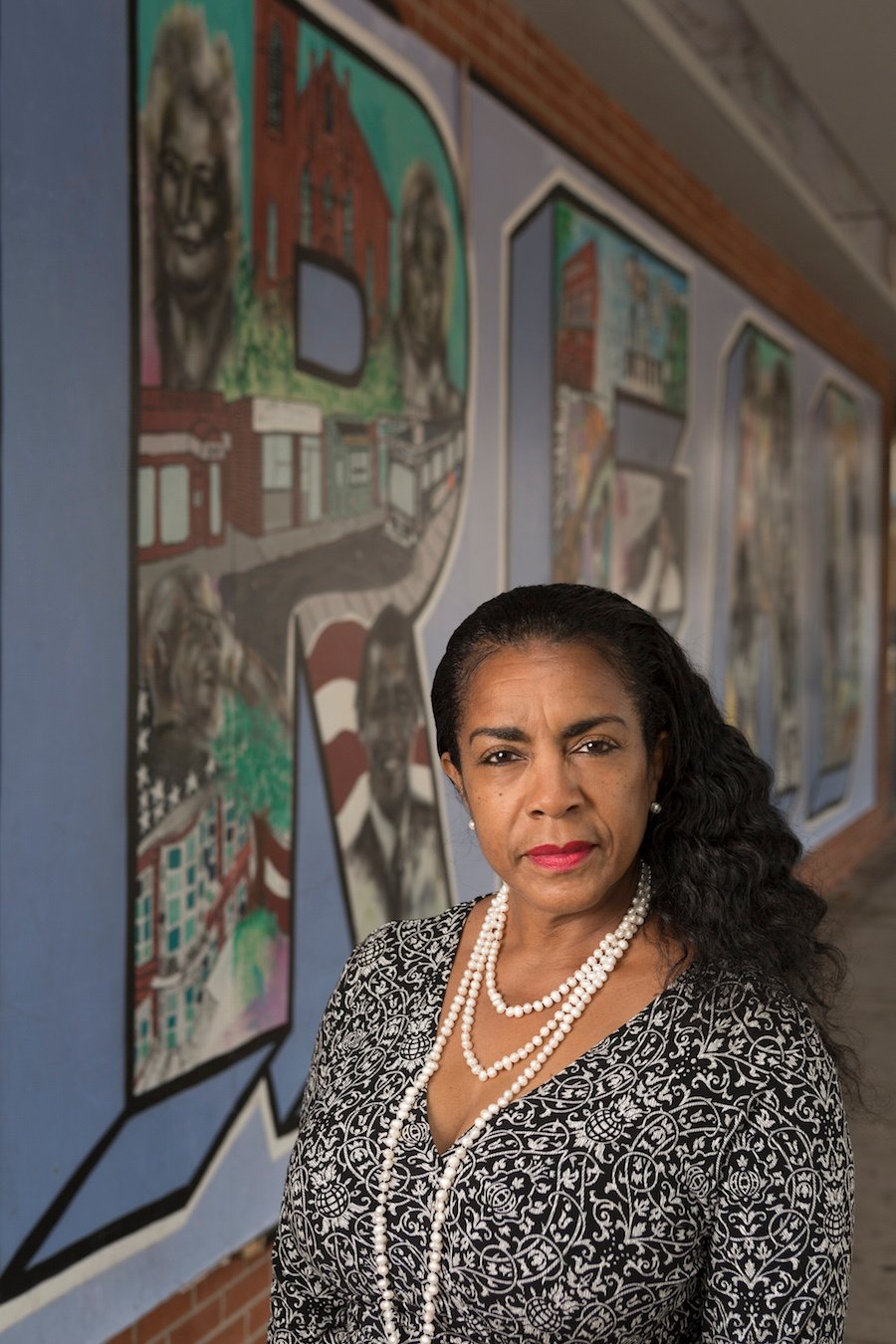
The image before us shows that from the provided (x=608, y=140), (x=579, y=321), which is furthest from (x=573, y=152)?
(x=579, y=321)

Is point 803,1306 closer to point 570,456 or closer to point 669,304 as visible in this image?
point 570,456

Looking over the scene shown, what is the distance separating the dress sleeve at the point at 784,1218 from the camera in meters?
1.54

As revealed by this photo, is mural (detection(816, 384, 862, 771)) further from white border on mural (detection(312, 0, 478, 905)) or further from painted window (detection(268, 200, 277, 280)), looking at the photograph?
painted window (detection(268, 200, 277, 280))

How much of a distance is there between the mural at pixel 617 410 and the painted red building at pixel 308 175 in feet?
5.00

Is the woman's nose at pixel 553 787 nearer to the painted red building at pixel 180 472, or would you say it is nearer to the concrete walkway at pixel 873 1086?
the concrete walkway at pixel 873 1086

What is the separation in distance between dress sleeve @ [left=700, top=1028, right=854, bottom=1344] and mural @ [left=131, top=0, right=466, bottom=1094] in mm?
1729

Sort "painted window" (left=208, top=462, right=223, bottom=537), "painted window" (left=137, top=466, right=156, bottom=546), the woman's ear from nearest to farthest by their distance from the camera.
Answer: the woman's ear
"painted window" (left=137, top=466, right=156, bottom=546)
"painted window" (left=208, top=462, right=223, bottom=537)

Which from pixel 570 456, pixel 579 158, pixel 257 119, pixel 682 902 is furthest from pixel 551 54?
pixel 682 902

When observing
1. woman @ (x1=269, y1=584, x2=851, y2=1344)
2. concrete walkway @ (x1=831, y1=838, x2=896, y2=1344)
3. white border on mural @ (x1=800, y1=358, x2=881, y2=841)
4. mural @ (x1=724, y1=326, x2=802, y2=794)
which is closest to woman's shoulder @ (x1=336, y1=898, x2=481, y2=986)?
woman @ (x1=269, y1=584, x2=851, y2=1344)

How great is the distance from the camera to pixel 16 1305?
2701 mm

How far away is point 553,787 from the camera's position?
1713 mm

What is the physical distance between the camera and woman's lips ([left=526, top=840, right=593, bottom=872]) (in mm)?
1729

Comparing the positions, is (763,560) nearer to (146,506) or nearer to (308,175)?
(308,175)

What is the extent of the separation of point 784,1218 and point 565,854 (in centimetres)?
44
